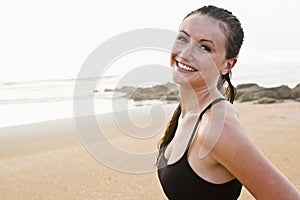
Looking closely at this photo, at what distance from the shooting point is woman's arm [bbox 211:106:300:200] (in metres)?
1.48

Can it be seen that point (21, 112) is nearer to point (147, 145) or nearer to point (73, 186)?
point (147, 145)

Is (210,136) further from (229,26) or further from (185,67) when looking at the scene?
(229,26)

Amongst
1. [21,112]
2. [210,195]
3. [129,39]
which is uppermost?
[129,39]

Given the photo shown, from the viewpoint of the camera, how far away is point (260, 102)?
13328mm

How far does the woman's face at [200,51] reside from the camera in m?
1.67

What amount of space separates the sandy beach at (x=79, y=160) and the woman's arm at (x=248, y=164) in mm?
2394

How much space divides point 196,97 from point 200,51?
0.23m

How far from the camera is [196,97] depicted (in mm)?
1854

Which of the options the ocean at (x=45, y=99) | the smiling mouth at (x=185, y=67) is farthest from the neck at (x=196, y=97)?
the ocean at (x=45, y=99)

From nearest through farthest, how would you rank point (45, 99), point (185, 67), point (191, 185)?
1. point (191, 185)
2. point (185, 67)
3. point (45, 99)

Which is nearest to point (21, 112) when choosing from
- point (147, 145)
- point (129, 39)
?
point (147, 145)

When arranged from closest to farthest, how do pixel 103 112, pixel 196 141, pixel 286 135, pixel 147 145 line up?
1. pixel 196 141
2. pixel 147 145
3. pixel 286 135
4. pixel 103 112

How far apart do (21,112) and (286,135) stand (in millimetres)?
7588

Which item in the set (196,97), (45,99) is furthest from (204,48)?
(45,99)
